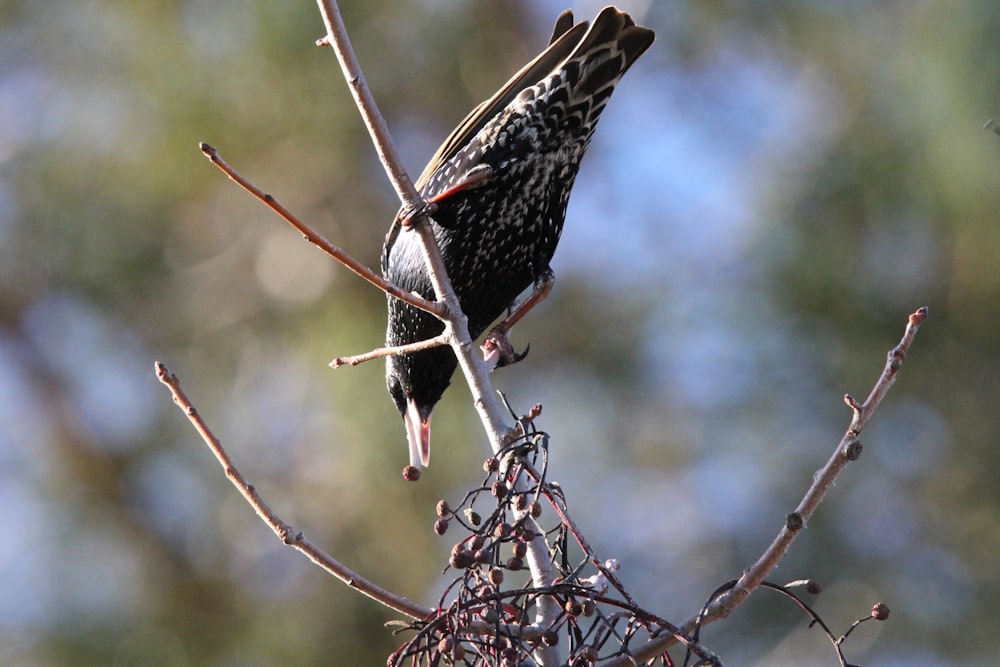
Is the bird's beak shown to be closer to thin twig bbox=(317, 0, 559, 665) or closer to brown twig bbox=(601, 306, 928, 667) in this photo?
thin twig bbox=(317, 0, 559, 665)

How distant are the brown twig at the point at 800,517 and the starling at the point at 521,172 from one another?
1.45 meters

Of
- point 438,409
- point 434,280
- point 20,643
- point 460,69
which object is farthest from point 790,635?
point 434,280

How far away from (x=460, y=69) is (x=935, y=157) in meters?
2.32

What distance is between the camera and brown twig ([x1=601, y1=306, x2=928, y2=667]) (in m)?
1.71

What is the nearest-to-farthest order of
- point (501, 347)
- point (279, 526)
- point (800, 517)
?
point (800, 517)
point (279, 526)
point (501, 347)

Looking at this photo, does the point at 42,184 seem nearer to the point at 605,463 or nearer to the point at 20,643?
the point at 20,643

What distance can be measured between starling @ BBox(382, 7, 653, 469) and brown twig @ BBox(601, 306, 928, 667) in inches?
57.0

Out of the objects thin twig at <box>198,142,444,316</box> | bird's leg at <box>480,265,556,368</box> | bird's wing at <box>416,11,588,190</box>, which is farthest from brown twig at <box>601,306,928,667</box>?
bird's wing at <box>416,11,588,190</box>

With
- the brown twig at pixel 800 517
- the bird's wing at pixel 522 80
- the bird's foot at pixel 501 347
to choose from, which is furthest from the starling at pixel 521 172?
the brown twig at pixel 800 517

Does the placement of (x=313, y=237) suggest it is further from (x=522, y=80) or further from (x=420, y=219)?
(x=522, y=80)

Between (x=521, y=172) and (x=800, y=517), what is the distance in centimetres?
178

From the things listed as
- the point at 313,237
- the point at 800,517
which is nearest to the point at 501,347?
the point at 313,237

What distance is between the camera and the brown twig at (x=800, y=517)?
67.2 inches

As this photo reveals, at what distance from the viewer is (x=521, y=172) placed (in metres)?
3.33
